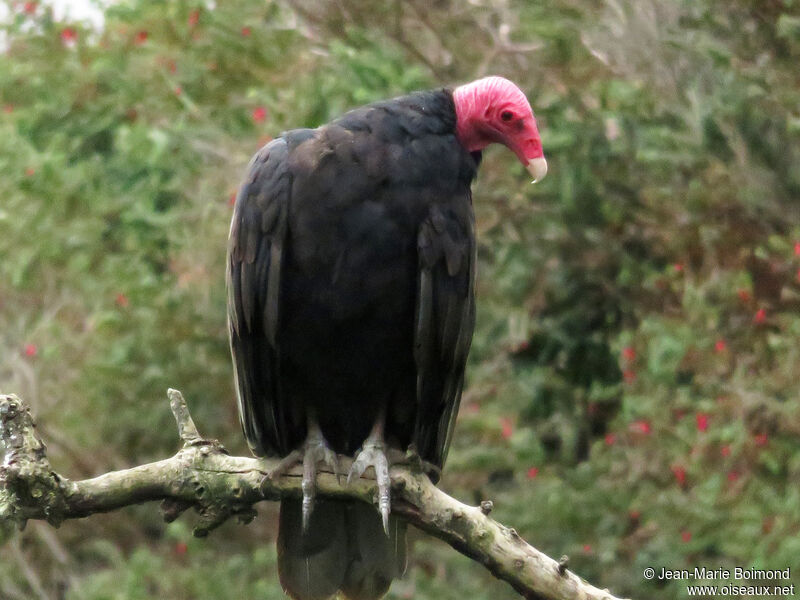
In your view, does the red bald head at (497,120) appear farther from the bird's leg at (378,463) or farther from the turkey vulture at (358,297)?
the bird's leg at (378,463)

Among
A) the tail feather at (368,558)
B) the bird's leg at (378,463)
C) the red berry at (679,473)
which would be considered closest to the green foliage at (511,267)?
the red berry at (679,473)

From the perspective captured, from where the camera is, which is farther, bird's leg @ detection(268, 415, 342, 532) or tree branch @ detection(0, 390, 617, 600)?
bird's leg @ detection(268, 415, 342, 532)

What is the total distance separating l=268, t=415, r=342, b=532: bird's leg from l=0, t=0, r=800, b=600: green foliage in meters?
1.66

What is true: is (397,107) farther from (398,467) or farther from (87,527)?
(87,527)

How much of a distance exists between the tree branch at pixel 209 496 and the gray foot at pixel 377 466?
28mm

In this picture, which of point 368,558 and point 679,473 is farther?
point 679,473

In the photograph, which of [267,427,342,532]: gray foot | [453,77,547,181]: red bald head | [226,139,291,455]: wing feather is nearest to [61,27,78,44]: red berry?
[226,139,291,455]: wing feather

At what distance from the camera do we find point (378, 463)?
10.3 feet

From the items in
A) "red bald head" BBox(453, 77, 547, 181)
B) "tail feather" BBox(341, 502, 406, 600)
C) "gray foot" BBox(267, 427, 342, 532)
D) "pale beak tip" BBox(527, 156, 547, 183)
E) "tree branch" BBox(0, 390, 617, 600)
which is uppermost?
"red bald head" BBox(453, 77, 547, 181)

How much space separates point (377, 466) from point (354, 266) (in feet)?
1.66

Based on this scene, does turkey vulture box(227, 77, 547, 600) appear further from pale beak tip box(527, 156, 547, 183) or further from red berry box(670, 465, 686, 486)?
red berry box(670, 465, 686, 486)

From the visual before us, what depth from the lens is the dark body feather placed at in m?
3.10

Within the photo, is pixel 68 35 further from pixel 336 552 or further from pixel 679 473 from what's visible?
pixel 336 552

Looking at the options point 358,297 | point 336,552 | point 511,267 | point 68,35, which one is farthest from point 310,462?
point 68,35
